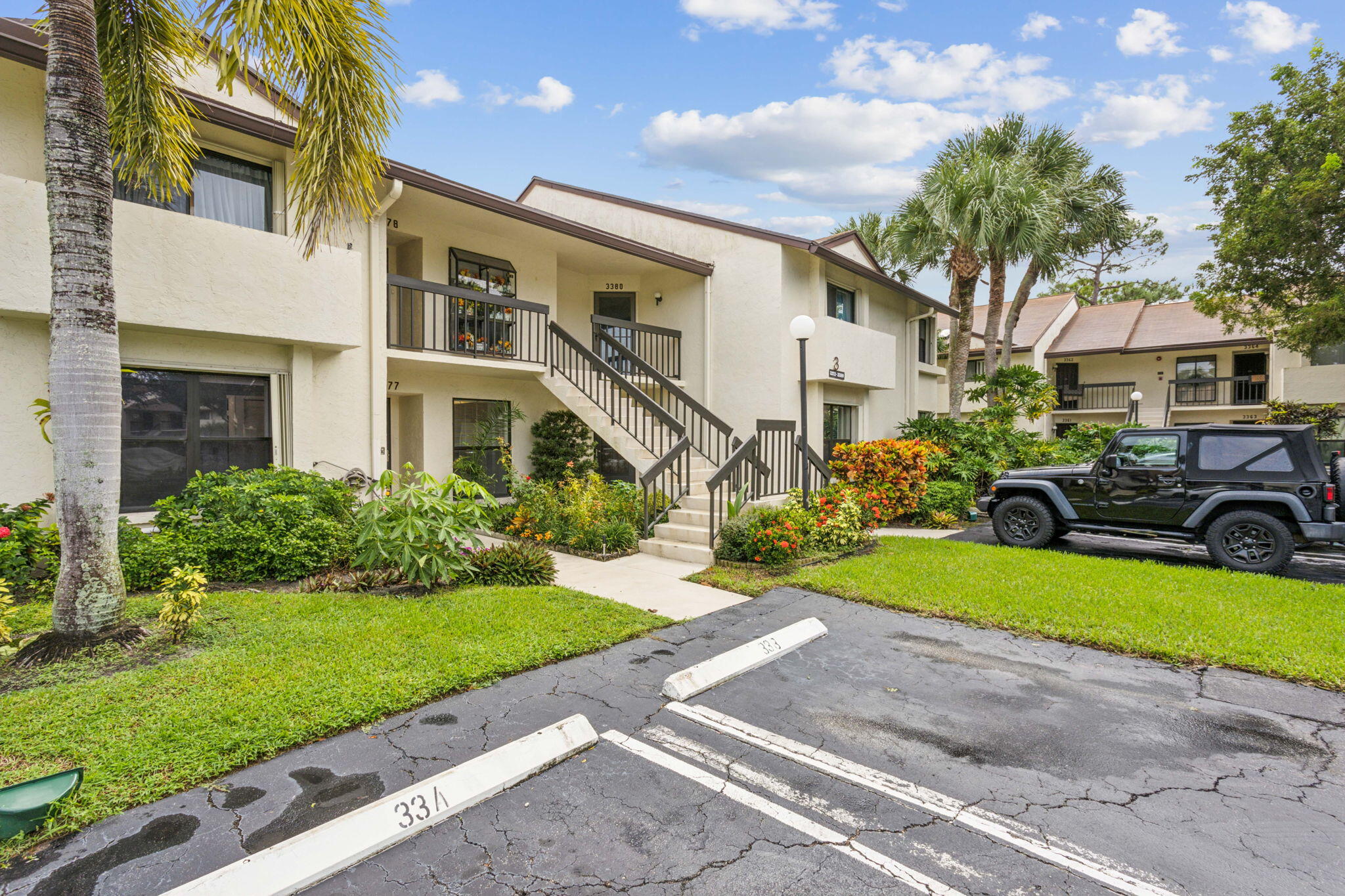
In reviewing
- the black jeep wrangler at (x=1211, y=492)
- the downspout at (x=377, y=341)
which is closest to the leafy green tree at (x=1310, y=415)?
the black jeep wrangler at (x=1211, y=492)

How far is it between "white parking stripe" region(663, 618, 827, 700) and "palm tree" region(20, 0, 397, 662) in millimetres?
4187

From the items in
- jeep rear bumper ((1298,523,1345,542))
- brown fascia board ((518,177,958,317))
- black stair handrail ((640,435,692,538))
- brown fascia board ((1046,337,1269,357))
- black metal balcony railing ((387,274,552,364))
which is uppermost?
brown fascia board ((518,177,958,317))

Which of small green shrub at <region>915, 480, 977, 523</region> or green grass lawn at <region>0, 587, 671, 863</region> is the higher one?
small green shrub at <region>915, 480, 977, 523</region>

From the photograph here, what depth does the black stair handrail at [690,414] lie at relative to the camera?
37.7 feet

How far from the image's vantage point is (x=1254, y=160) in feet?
55.7

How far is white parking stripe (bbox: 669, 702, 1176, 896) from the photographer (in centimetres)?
267

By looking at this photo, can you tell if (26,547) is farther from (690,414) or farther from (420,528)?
(690,414)

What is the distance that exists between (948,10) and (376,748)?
14.5 m

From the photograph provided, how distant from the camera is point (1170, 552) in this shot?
31.7ft

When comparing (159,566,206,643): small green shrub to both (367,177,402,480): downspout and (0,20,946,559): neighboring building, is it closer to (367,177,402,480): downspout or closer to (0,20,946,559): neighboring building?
(0,20,946,559): neighboring building

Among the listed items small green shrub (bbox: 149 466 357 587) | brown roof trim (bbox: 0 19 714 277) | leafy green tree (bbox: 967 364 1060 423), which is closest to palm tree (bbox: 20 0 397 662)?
brown roof trim (bbox: 0 19 714 277)

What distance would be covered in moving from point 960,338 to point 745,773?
17.2m

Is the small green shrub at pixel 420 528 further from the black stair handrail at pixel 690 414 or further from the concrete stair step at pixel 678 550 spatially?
the black stair handrail at pixel 690 414

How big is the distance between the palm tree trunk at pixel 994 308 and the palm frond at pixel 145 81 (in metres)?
18.0
